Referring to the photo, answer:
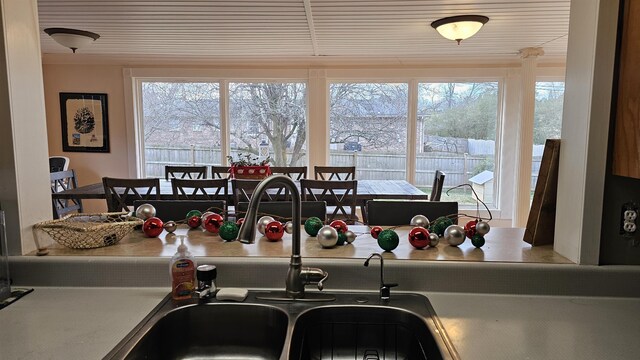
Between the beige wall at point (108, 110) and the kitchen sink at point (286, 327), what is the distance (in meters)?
4.54

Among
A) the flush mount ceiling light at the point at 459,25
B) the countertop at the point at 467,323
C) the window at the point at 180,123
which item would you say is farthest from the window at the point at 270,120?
the countertop at the point at 467,323

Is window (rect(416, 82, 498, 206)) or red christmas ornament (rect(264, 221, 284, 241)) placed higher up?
window (rect(416, 82, 498, 206))

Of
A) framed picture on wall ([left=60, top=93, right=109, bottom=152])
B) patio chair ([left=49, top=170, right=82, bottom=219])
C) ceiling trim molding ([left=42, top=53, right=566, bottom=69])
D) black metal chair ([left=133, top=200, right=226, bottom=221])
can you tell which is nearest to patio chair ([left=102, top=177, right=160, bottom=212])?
patio chair ([left=49, top=170, right=82, bottom=219])

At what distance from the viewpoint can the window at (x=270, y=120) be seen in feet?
16.7

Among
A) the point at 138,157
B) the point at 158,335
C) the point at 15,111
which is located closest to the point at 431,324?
the point at 158,335

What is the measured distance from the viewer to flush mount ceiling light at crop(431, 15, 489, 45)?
116 inches

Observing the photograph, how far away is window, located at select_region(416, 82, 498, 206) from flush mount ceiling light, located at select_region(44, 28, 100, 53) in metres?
3.61

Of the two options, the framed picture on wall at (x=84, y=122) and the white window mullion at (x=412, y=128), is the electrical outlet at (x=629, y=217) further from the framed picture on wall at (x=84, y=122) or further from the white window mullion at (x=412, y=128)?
the framed picture on wall at (x=84, y=122)

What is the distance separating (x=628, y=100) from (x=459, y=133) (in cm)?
414

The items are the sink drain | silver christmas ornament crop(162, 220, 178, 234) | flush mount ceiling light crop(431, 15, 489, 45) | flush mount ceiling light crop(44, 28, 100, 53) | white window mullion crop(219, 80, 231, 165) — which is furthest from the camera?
white window mullion crop(219, 80, 231, 165)

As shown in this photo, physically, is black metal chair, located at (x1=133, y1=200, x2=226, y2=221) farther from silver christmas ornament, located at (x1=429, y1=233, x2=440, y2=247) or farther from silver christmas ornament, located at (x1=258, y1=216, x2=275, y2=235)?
silver christmas ornament, located at (x1=429, y1=233, x2=440, y2=247)

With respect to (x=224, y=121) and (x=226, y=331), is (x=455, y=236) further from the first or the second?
(x=224, y=121)

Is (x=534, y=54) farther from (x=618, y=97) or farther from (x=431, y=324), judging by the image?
(x=431, y=324)

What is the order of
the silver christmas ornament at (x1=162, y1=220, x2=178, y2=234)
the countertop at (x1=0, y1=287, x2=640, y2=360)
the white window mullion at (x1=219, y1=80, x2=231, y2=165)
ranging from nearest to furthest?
the countertop at (x1=0, y1=287, x2=640, y2=360) < the silver christmas ornament at (x1=162, y1=220, x2=178, y2=234) < the white window mullion at (x1=219, y1=80, x2=231, y2=165)
